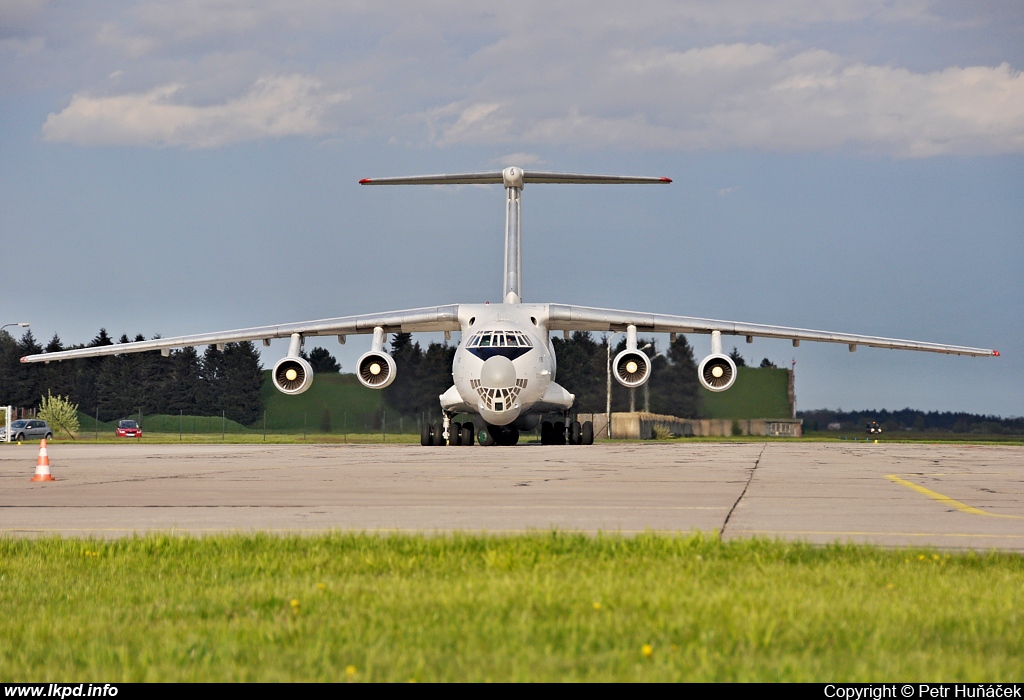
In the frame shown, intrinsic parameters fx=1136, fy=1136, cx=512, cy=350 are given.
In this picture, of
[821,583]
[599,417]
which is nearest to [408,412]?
[599,417]

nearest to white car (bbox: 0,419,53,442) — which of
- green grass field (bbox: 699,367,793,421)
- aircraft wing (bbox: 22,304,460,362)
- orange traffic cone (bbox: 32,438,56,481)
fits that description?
aircraft wing (bbox: 22,304,460,362)

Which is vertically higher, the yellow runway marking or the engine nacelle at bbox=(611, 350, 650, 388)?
the engine nacelle at bbox=(611, 350, 650, 388)

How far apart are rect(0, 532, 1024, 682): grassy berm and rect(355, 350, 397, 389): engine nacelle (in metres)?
23.3

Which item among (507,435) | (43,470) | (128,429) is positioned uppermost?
(43,470)

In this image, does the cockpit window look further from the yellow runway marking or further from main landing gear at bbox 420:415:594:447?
the yellow runway marking

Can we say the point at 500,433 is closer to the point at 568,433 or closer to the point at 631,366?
the point at 568,433

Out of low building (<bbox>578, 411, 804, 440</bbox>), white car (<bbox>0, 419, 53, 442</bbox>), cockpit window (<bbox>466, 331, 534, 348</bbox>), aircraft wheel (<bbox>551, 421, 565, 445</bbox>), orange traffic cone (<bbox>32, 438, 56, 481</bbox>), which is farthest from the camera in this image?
white car (<bbox>0, 419, 53, 442</bbox>)

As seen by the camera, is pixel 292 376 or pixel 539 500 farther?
pixel 292 376

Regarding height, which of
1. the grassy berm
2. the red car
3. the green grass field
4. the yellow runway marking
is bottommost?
the red car

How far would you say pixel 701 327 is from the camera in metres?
32.4

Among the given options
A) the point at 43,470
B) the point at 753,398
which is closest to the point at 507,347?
the point at 43,470

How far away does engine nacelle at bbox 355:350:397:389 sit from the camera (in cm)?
3072

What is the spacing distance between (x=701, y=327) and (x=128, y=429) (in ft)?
126

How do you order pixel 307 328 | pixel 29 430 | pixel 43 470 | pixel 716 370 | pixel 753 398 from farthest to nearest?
pixel 29 430 < pixel 753 398 < pixel 307 328 < pixel 716 370 < pixel 43 470
